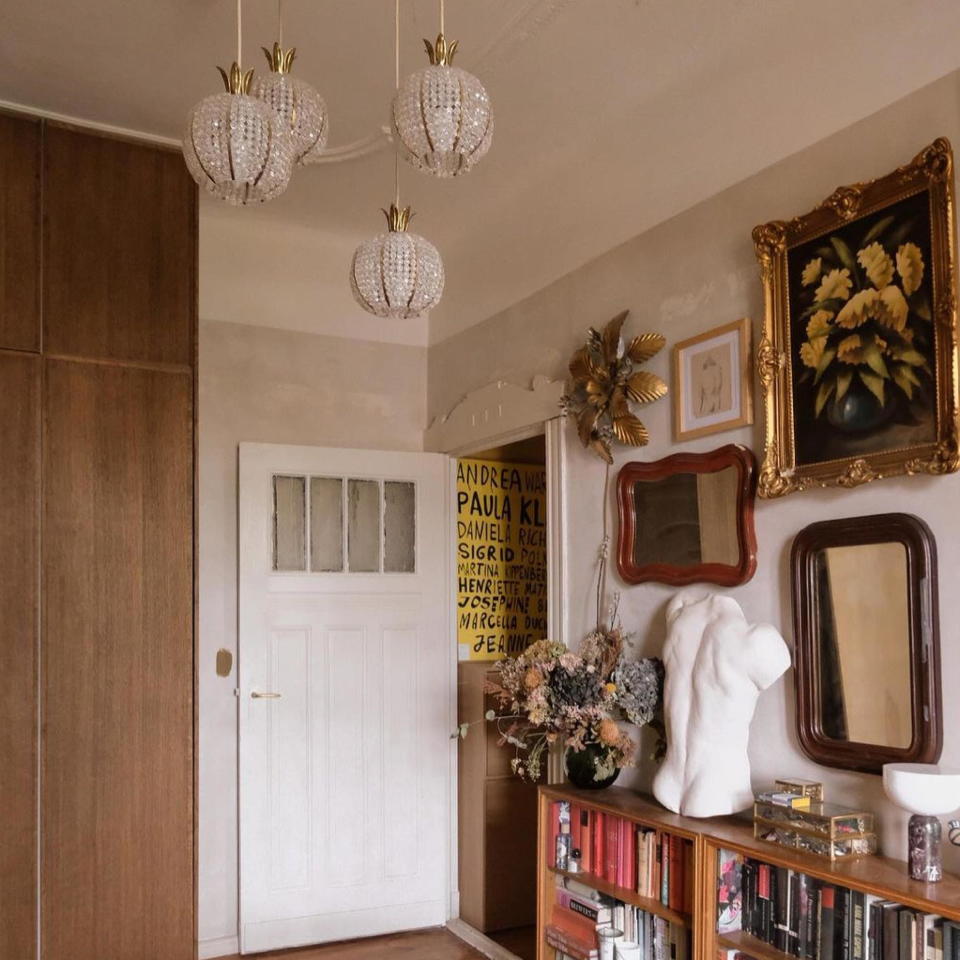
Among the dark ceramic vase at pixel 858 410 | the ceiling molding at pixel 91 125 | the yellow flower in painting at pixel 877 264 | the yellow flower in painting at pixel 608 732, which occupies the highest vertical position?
the ceiling molding at pixel 91 125

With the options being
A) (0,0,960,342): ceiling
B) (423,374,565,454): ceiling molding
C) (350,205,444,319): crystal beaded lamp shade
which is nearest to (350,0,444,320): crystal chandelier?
(350,205,444,319): crystal beaded lamp shade

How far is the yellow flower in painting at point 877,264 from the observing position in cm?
255

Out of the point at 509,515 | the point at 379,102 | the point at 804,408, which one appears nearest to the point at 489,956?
the point at 509,515

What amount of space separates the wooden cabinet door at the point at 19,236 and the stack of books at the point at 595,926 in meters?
2.45

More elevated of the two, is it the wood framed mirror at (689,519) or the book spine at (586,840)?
the wood framed mirror at (689,519)

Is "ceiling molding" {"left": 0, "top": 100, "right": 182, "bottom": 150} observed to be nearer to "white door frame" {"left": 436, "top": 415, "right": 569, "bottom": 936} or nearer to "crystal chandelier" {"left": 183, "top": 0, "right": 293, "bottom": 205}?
"white door frame" {"left": 436, "top": 415, "right": 569, "bottom": 936}

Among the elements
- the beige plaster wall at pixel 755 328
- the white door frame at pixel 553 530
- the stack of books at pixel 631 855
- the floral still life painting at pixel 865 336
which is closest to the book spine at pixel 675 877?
the stack of books at pixel 631 855

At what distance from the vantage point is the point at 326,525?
448 centimetres

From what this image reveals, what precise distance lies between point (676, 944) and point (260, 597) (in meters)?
2.17

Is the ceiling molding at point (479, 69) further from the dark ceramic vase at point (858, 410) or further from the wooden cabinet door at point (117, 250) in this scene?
the dark ceramic vase at point (858, 410)

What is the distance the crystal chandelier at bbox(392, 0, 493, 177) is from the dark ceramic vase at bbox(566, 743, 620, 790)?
2.07 m

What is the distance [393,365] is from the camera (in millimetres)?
4848

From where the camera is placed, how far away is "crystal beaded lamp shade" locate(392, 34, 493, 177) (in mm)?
1740

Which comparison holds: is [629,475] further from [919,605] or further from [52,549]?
[52,549]
